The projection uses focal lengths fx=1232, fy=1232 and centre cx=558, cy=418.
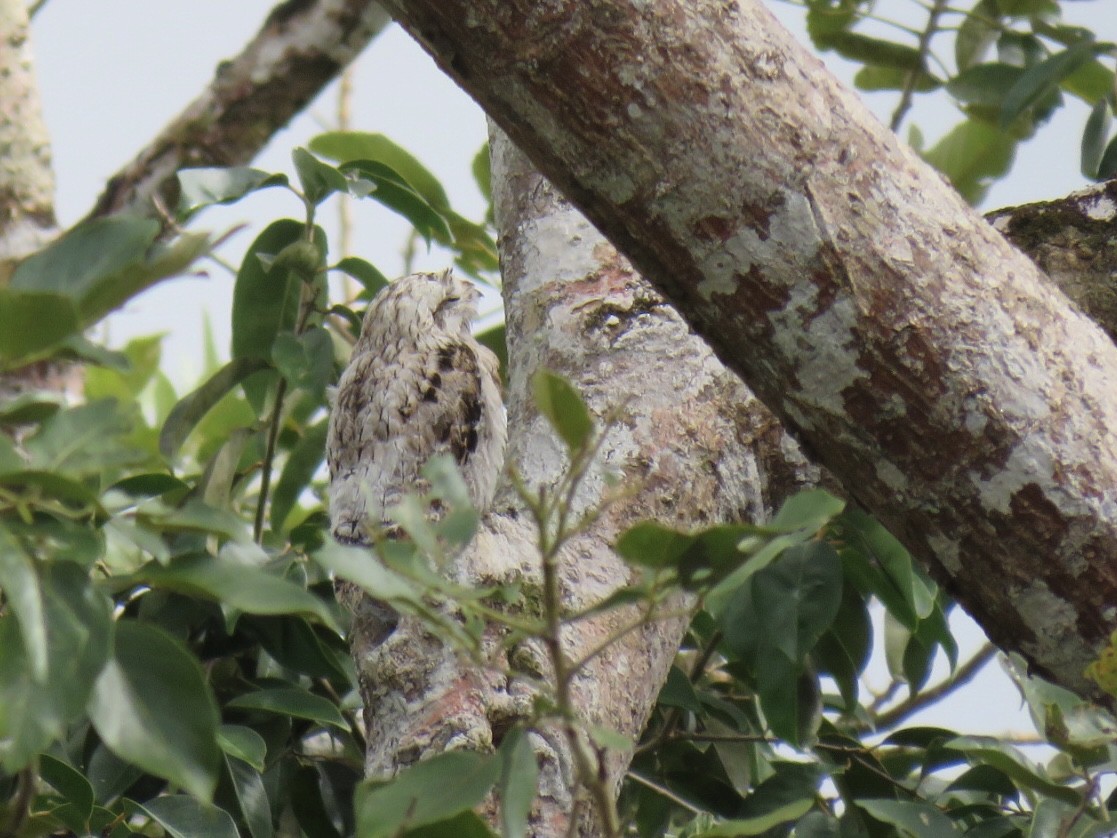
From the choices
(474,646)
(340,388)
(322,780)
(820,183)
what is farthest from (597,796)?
(340,388)

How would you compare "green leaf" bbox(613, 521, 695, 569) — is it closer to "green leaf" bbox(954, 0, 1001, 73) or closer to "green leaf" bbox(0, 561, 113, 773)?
"green leaf" bbox(0, 561, 113, 773)

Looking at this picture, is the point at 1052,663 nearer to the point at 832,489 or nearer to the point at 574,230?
the point at 832,489

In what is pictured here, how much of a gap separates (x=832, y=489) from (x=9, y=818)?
127cm

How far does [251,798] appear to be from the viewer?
4.97 feet

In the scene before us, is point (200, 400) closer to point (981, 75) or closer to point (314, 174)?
point (314, 174)

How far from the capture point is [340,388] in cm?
253

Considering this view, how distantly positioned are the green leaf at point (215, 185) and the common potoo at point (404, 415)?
609 mm

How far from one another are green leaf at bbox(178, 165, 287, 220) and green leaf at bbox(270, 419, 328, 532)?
54cm

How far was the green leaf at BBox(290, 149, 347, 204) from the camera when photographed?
6.07ft

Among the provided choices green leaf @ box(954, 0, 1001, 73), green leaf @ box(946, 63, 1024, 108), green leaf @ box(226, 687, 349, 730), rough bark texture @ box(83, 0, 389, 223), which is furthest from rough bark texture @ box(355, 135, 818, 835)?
rough bark texture @ box(83, 0, 389, 223)

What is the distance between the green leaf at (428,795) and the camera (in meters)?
0.85

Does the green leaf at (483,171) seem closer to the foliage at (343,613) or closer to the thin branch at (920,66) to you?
the foliage at (343,613)

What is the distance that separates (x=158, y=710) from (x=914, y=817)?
848 millimetres

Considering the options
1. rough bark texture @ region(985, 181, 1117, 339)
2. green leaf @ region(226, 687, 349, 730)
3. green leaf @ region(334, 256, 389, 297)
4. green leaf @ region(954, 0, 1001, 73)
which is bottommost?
green leaf @ region(226, 687, 349, 730)
